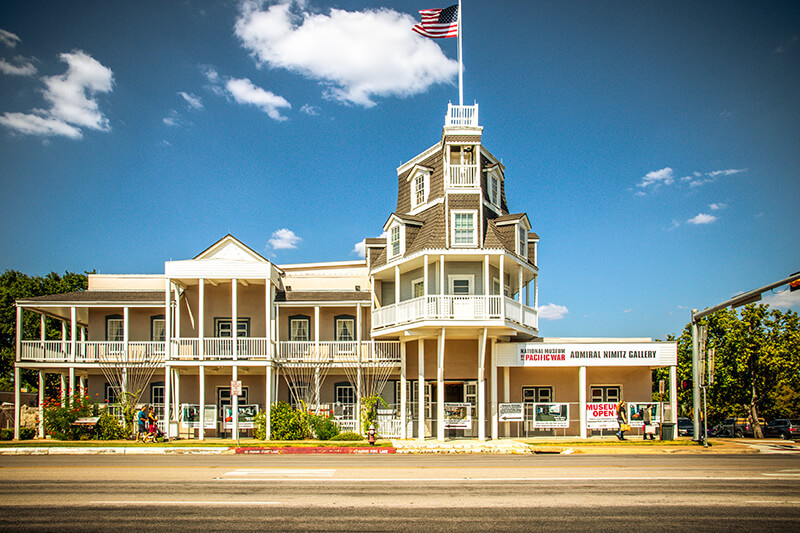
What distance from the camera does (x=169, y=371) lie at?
31.7 m

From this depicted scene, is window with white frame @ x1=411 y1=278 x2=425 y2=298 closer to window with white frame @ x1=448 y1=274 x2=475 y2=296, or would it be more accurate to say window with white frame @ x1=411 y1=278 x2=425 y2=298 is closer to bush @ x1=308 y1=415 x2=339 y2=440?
window with white frame @ x1=448 y1=274 x2=475 y2=296

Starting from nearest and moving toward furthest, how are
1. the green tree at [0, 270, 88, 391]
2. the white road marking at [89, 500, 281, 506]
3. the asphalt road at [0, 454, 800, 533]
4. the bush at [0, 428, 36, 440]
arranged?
the asphalt road at [0, 454, 800, 533], the white road marking at [89, 500, 281, 506], the bush at [0, 428, 36, 440], the green tree at [0, 270, 88, 391]

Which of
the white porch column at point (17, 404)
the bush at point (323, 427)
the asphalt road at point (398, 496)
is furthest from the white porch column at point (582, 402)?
the white porch column at point (17, 404)

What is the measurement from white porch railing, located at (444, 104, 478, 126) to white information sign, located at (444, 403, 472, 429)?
14.1m

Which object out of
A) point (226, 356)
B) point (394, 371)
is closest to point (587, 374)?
point (394, 371)

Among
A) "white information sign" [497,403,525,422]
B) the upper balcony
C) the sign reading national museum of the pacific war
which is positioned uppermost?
the upper balcony

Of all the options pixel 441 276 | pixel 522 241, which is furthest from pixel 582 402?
pixel 441 276

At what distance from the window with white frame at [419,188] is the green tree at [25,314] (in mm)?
31494

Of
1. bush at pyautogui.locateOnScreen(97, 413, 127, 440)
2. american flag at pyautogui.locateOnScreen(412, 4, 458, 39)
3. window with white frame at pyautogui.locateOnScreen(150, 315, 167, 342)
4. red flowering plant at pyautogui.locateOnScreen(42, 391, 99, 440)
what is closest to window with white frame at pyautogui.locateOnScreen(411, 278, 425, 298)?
american flag at pyautogui.locateOnScreen(412, 4, 458, 39)

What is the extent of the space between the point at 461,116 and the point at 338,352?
13876 mm

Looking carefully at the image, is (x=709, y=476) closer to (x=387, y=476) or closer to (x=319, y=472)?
(x=387, y=476)

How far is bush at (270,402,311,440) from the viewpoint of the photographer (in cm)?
3097

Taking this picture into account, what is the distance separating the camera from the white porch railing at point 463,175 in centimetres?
3253

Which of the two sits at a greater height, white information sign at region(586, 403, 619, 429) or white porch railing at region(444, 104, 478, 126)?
white porch railing at region(444, 104, 478, 126)
